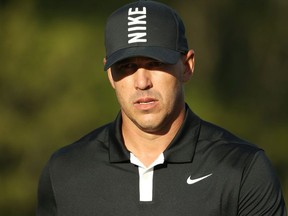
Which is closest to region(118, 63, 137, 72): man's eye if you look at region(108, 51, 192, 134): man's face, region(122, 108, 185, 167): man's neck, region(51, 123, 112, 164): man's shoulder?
region(108, 51, 192, 134): man's face

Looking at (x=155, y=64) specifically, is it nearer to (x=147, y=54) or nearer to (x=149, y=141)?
(x=147, y=54)

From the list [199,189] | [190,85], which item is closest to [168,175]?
[199,189]

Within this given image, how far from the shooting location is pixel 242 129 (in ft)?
43.7

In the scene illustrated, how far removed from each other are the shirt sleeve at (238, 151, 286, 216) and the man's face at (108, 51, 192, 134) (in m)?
0.44

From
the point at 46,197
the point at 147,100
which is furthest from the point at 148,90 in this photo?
the point at 46,197

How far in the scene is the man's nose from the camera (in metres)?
4.41

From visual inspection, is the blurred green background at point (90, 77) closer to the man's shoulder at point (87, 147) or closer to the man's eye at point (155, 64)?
the man's shoulder at point (87, 147)

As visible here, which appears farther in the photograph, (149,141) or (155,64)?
(149,141)

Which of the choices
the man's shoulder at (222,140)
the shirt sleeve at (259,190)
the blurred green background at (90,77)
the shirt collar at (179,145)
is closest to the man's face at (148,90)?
the shirt collar at (179,145)

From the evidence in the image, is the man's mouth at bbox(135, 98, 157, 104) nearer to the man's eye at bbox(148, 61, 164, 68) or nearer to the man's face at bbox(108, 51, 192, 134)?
the man's face at bbox(108, 51, 192, 134)

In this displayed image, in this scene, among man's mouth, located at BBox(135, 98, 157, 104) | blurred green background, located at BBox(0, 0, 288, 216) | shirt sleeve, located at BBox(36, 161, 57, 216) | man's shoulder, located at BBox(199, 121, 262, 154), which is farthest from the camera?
blurred green background, located at BBox(0, 0, 288, 216)

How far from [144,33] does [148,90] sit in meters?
0.29

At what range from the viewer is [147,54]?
14.5 feet

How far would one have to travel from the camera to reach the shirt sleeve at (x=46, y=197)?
15.6ft
